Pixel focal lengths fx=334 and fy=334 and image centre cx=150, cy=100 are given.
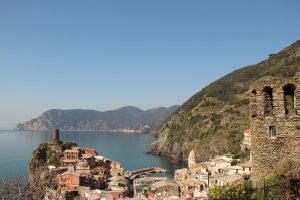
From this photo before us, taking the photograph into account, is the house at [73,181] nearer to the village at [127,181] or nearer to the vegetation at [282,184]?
the village at [127,181]

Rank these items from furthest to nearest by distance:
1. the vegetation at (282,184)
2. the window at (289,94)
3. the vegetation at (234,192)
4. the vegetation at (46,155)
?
the vegetation at (46,155) → the vegetation at (234,192) → the window at (289,94) → the vegetation at (282,184)

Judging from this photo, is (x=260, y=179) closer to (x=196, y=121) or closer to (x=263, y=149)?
(x=263, y=149)

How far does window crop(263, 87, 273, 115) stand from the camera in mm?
12148

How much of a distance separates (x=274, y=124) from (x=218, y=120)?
406 feet

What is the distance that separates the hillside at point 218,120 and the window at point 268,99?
86.6m

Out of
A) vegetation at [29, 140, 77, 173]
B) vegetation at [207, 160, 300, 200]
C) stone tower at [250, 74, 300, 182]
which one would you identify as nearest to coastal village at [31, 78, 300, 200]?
stone tower at [250, 74, 300, 182]

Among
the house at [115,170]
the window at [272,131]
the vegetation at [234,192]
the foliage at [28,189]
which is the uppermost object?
the window at [272,131]

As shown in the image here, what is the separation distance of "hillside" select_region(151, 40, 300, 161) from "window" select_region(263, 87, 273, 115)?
86.6m

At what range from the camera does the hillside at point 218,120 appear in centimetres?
11794

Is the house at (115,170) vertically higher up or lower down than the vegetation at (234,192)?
lower down

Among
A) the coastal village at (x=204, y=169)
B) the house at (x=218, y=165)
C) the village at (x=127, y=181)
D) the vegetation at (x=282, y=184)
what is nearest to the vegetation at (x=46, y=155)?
the coastal village at (x=204, y=169)

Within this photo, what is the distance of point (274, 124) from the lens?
12.0m

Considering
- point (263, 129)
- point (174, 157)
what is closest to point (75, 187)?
point (263, 129)

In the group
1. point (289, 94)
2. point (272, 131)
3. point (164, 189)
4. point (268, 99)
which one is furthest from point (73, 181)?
point (289, 94)
